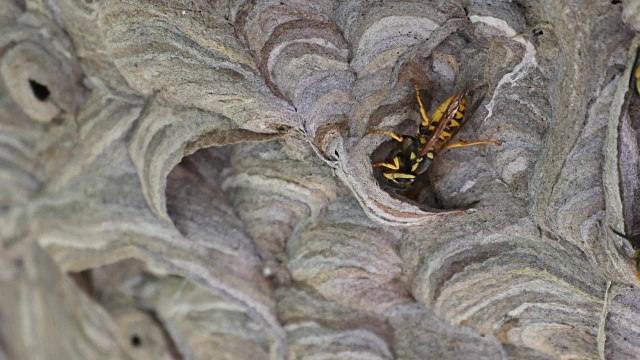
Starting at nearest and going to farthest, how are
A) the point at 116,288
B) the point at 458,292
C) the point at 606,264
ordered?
the point at 606,264 → the point at 458,292 → the point at 116,288

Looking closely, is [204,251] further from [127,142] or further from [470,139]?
[470,139]

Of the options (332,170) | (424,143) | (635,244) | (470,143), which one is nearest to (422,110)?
(424,143)

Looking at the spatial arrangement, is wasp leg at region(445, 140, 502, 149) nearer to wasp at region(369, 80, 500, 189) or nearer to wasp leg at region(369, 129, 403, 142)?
wasp at region(369, 80, 500, 189)

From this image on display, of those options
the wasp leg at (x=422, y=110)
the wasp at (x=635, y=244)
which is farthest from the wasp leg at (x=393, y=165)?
the wasp at (x=635, y=244)

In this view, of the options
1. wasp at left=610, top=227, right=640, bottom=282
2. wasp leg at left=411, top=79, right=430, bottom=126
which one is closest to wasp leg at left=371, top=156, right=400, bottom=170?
wasp leg at left=411, top=79, right=430, bottom=126

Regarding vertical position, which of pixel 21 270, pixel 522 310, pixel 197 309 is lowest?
pixel 522 310

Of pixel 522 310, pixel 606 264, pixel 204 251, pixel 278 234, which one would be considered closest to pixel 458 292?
pixel 522 310
